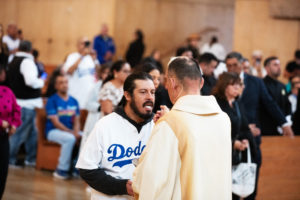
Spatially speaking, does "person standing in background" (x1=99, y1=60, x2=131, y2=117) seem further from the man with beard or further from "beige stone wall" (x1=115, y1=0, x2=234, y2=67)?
"beige stone wall" (x1=115, y1=0, x2=234, y2=67)

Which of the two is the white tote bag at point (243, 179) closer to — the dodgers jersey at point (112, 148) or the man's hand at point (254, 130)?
the man's hand at point (254, 130)

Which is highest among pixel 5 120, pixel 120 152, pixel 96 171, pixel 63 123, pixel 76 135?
pixel 120 152

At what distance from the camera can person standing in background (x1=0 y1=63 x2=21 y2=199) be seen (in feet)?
20.1

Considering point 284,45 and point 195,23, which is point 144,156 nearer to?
point 284,45

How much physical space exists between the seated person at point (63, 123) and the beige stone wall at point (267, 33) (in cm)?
657

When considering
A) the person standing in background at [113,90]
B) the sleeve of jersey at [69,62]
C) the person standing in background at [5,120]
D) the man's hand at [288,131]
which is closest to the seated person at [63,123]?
the sleeve of jersey at [69,62]

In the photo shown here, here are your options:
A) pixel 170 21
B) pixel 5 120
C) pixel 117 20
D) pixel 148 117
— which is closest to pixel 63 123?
pixel 5 120

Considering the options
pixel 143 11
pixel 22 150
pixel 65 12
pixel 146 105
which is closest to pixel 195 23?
pixel 143 11

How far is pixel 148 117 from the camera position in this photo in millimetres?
4281

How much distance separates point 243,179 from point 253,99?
1.52 metres

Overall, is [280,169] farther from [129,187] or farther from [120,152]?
[129,187]

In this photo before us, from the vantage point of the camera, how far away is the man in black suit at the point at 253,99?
299 inches

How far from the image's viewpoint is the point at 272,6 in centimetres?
1444

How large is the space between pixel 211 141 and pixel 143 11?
15.5 m
